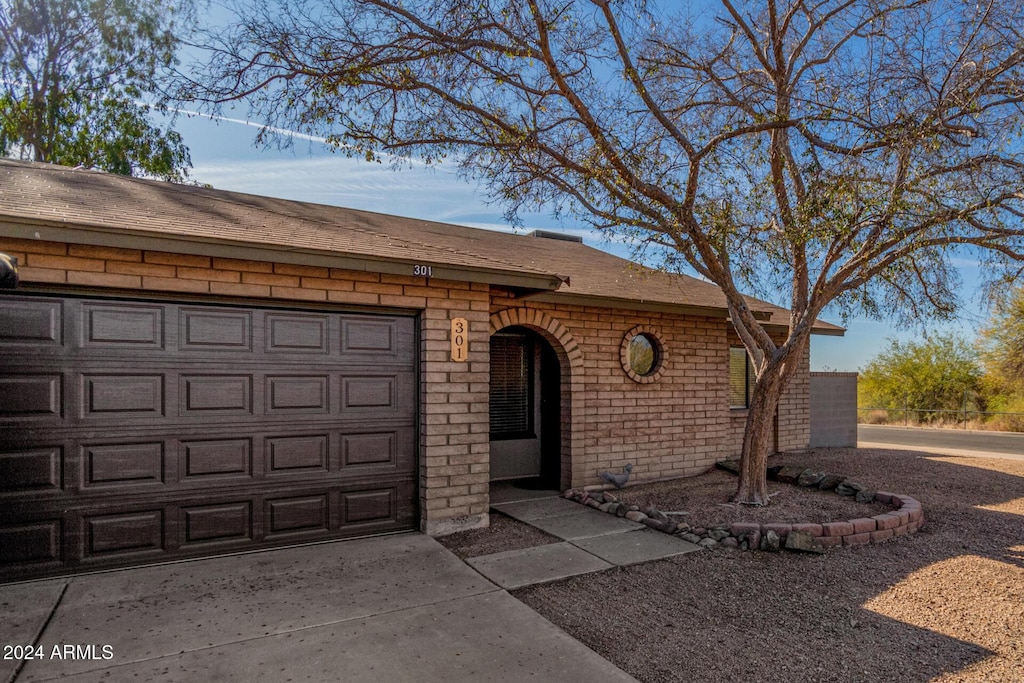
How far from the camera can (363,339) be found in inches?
230

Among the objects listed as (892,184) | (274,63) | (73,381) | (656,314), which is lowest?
(73,381)

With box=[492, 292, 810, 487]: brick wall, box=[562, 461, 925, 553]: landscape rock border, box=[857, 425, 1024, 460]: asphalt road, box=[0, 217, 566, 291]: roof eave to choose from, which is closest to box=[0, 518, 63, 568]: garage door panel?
box=[0, 217, 566, 291]: roof eave

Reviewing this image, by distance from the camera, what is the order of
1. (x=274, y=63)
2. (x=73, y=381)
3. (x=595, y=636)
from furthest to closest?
(x=274, y=63) < (x=73, y=381) < (x=595, y=636)

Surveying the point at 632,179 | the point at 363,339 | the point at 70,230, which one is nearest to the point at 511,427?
the point at 363,339

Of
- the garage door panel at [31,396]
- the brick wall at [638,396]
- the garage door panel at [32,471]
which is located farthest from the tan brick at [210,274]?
the brick wall at [638,396]

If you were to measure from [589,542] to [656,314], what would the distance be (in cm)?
416

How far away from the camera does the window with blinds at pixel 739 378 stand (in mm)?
10672

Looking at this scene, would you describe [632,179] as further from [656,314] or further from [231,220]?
[231,220]

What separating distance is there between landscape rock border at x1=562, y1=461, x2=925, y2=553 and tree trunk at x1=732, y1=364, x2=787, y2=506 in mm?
970

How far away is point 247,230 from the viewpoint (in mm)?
5203

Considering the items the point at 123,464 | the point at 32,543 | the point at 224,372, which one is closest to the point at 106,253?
the point at 224,372

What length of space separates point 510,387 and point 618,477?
79.3 inches

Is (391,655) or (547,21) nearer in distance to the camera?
(391,655)

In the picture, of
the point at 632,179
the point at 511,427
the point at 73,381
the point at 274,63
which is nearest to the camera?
the point at 73,381
